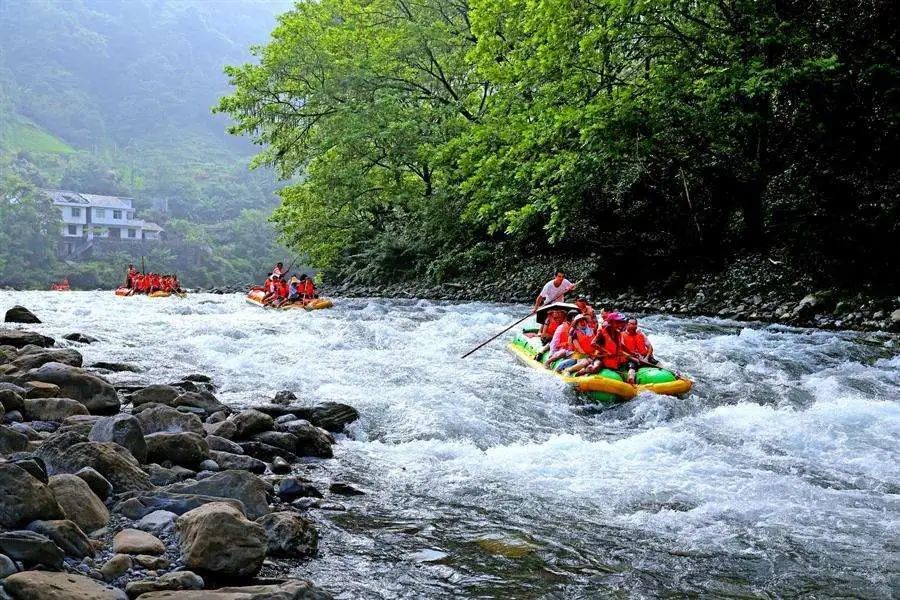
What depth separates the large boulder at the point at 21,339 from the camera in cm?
966

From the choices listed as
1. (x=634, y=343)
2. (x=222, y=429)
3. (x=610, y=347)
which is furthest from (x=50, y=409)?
(x=634, y=343)

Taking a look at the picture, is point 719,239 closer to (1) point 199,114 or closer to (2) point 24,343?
(2) point 24,343

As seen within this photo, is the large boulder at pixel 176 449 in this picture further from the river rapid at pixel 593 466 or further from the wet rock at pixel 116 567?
the wet rock at pixel 116 567

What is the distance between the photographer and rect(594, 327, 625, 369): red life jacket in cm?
895

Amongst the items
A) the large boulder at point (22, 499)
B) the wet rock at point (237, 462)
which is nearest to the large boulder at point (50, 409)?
the wet rock at point (237, 462)

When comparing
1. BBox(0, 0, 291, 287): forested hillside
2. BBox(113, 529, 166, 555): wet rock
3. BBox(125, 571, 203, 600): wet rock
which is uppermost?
BBox(0, 0, 291, 287): forested hillside

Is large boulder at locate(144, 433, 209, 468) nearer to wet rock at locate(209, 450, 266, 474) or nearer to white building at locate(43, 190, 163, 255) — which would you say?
wet rock at locate(209, 450, 266, 474)

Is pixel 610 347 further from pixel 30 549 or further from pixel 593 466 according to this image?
pixel 30 549

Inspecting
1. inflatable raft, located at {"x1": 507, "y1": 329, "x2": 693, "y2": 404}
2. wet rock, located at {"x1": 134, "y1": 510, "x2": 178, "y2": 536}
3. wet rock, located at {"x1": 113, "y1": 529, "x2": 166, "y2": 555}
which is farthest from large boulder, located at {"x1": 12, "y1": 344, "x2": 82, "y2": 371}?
inflatable raft, located at {"x1": 507, "y1": 329, "x2": 693, "y2": 404}

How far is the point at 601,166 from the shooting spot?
16438 millimetres

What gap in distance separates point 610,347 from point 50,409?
6025mm

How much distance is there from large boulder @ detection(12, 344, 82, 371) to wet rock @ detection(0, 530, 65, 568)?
4.71 meters

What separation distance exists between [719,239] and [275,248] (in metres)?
41.7

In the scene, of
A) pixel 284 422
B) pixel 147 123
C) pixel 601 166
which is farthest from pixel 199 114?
→ pixel 284 422
